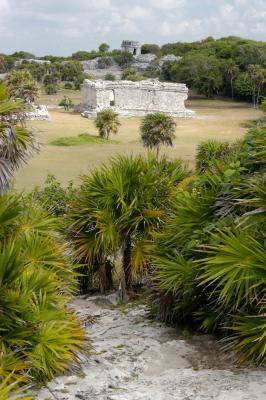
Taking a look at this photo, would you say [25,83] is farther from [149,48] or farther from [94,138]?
[149,48]

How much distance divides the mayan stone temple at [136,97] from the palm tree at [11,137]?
52547 millimetres

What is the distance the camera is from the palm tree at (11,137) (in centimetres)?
631

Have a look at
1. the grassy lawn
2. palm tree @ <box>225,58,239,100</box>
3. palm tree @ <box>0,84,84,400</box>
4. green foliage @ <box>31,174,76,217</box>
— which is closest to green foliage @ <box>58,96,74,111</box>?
the grassy lawn

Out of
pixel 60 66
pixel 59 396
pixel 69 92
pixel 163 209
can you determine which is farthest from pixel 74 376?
pixel 60 66

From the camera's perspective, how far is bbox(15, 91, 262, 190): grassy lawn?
29.2 meters

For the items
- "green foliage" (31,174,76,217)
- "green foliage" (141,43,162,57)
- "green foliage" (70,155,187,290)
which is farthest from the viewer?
"green foliage" (141,43,162,57)

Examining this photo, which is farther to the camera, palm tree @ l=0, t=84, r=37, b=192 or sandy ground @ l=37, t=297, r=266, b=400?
palm tree @ l=0, t=84, r=37, b=192

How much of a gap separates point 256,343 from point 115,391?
55.7 inches

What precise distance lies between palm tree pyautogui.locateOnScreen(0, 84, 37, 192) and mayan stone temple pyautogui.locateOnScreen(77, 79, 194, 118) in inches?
2069

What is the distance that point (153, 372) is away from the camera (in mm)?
5785

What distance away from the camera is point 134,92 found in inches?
2404

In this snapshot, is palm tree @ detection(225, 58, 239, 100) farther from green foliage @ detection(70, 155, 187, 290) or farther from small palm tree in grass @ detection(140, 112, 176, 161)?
green foliage @ detection(70, 155, 187, 290)

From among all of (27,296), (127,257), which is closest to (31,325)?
(27,296)

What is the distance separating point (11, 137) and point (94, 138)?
3522cm
